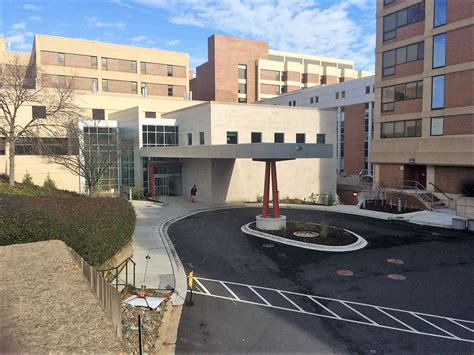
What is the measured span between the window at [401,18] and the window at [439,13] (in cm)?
144

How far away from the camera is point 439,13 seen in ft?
92.4

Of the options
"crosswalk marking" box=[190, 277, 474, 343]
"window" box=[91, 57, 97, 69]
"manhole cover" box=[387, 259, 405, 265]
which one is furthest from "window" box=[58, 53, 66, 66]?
"manhole cover" box=[387, 259, 405, 265]

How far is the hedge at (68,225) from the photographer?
9438mm

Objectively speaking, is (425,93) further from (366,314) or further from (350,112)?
(350,112)

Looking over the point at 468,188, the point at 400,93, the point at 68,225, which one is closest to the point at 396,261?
the point at 68,225

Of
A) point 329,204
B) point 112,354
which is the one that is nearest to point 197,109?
point 329,204

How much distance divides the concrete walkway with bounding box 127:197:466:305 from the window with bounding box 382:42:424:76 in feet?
42.4

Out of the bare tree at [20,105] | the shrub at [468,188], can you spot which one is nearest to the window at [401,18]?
the shrub at [468,188]

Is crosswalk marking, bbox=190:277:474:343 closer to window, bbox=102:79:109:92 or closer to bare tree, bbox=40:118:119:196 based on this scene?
bare tree, bbox=40:118:119:196

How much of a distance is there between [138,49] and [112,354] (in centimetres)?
6041

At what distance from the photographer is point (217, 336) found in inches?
335

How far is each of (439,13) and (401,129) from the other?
8.94 meters

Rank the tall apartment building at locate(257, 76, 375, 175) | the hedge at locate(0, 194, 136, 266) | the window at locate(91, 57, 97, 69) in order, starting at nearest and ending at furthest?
1. the hedge at locate(0, 194, 136, 266)
2. the window at locate(91, 57, 97, 69)
3. the tall apartment building at locate(257, 76, 375, 175)

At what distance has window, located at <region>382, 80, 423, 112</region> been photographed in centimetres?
3031
